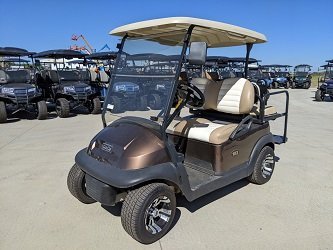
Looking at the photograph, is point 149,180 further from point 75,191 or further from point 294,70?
point 294,70

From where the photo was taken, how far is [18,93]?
24.6 feet

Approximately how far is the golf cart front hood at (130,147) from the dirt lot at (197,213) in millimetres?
588

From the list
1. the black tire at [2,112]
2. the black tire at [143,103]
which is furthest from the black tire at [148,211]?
the black tire at [2,112]

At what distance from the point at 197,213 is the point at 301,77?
21027mm

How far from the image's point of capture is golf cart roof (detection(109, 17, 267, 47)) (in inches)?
89.8

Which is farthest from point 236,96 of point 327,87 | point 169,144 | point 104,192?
point 327,87

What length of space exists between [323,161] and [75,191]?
331 cm

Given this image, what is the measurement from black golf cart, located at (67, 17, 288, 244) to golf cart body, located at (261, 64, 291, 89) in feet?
64.1

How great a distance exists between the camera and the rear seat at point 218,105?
2850mm

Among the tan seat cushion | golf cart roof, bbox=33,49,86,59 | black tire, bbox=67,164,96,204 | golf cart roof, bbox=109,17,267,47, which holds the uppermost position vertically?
golf cart roof, bbox=33,49,86,59

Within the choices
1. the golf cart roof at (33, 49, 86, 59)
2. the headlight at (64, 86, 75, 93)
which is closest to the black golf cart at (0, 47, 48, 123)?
the golf cart roof at (33, 49, 86, 59)

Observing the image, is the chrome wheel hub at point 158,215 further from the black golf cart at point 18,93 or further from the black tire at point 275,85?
the black tire at point 275,85

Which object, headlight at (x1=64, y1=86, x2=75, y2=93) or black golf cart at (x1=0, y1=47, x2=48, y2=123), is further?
headlight at (x1=64, y1=86, x2=75, y2=93)

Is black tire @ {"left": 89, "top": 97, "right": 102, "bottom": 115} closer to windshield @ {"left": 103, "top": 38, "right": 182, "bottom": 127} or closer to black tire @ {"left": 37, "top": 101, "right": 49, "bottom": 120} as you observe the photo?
black tire @ {"left": 37, "top": 101, "right": 49, "bottom": 120}
